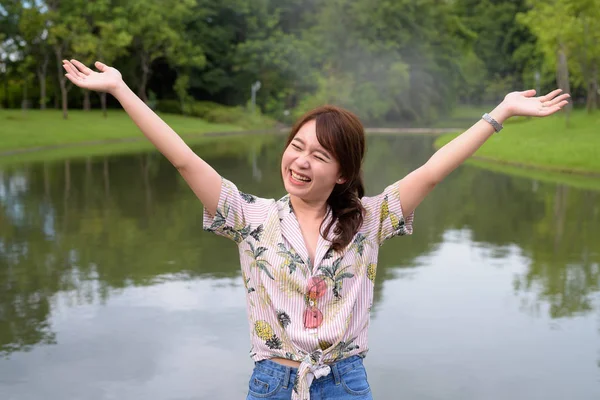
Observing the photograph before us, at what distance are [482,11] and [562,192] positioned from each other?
205 feet

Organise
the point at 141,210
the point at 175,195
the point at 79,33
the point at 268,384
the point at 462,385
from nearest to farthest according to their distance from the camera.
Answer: the point at 268,384 < the point at 462,385 < the point at 141,210 < the point at 175,195 < the point at 79,33

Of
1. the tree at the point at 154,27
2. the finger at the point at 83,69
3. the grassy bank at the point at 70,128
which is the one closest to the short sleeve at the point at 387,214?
the finger at the point at 83,69

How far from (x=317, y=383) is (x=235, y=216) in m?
0.54

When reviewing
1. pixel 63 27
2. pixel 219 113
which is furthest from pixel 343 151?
pixel 219 113

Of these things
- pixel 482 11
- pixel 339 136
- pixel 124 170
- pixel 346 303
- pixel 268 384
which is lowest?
pixel 124 170

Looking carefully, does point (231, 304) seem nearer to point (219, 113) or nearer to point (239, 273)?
point (239, 273)

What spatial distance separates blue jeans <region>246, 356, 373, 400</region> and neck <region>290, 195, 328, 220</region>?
0.43 meters

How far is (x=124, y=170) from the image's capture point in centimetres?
1952

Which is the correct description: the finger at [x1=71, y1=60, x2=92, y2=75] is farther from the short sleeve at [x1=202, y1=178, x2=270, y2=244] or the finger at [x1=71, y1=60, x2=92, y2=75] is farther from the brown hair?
the brown hair

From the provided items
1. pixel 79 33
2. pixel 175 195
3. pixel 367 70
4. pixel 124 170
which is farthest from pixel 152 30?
pixel 175 195

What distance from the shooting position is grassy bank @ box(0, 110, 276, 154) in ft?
96.5

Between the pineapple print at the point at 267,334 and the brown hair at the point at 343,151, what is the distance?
0.98 feet

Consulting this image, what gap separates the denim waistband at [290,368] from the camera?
8.52ft

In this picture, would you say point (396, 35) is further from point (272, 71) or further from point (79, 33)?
point (79, 33)
